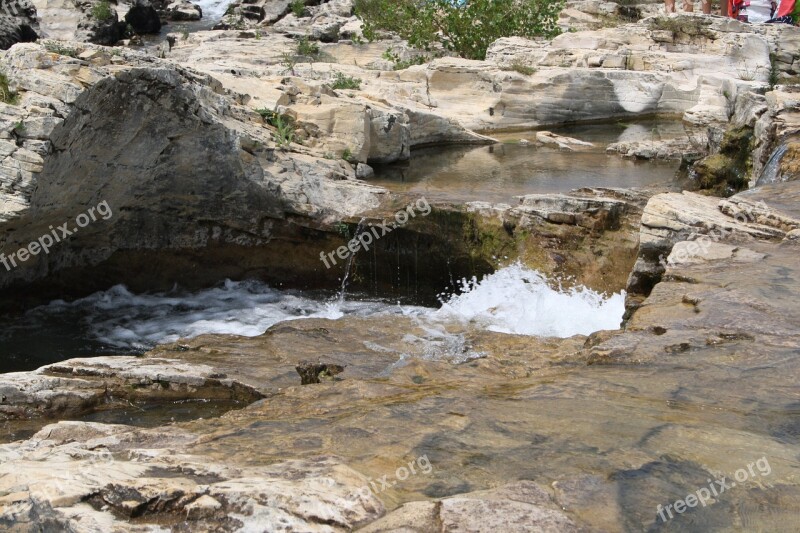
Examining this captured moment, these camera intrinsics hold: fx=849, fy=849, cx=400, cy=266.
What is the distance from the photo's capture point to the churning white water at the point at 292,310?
24.0ft

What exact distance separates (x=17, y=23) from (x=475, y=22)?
33.6ft

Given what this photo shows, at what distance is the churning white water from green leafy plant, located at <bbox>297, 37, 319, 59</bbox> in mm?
10315

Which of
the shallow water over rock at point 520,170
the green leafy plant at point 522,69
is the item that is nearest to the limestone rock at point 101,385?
the shallow water over rock at point 520,170

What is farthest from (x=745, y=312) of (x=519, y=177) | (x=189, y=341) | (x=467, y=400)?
(x=519, y=177)

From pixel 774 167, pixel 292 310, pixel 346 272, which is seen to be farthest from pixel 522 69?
pixel 292 310

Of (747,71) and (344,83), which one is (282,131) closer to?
(344,83)

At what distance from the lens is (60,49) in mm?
7656

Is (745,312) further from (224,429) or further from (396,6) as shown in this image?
(396,6)

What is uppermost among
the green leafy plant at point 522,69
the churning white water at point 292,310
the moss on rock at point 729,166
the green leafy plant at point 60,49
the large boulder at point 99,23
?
the green leafy plant at point 60,49

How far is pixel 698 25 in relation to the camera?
54.6ft

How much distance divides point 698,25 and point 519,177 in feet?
26.8

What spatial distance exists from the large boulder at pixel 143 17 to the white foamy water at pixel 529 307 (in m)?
17.9

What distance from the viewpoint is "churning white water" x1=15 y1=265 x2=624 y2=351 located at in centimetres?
732

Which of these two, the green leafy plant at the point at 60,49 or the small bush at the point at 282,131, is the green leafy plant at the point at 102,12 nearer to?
the small bush at the point at 282,131
